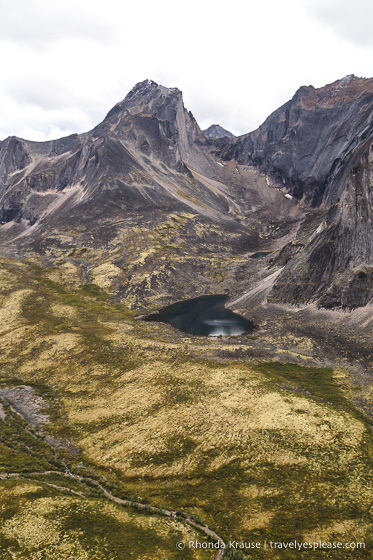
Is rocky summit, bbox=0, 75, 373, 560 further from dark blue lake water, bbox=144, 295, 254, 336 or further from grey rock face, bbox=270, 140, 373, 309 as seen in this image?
dark blue lake water, bbox=144, 295, 254, 336

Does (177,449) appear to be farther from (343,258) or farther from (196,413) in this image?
(343,258)

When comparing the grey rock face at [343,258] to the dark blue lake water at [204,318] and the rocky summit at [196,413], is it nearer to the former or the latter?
the rocky summit at [196,413]

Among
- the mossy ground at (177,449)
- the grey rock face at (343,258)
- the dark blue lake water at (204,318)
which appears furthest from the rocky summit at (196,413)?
the dark blue lake water at (204,318)

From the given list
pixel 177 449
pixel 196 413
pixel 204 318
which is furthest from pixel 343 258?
pixel 177 449

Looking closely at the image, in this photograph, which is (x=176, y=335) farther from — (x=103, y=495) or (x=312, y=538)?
(x=312, y=538)

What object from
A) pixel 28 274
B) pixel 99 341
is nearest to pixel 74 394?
pixel 99 341

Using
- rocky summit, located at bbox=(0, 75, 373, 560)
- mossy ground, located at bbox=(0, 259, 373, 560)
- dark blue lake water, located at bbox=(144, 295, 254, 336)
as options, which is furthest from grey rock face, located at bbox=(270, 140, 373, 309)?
mossy ground, located at bbox=(0, 259, 373, 560)

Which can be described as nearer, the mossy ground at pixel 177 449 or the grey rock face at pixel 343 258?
the mossy ground at pixel 177 449
